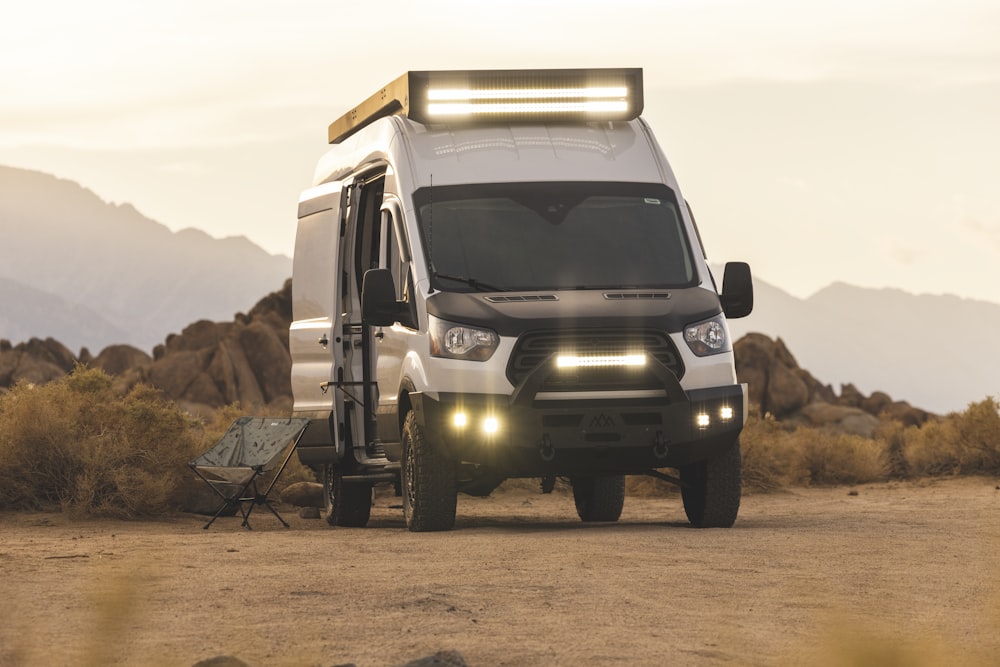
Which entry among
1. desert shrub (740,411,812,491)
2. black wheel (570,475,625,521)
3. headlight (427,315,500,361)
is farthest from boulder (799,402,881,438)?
headlight (427,315,500,361)

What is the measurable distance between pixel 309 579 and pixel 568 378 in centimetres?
318

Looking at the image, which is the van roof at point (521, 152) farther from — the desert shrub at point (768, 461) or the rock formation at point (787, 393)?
the rock formation at point (787, 393)

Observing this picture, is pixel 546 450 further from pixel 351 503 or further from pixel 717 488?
pixel 351 503

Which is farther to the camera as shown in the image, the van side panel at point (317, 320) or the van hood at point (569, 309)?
the van side panel at point (317, 320)

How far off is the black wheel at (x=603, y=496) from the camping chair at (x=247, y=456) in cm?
307

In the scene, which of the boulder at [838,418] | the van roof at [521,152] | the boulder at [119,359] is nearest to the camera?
the van roof at [521,152]

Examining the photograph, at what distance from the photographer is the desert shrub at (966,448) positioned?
74.5ft

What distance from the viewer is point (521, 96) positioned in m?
13.9

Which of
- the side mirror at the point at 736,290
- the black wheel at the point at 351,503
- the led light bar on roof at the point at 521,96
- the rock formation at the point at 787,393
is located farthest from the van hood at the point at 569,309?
the rock formation at the point at 787,393

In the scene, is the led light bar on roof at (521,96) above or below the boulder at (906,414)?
above

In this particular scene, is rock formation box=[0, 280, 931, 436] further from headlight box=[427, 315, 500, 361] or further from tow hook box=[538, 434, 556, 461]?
tow hook box=[538, 434, 556, 461]

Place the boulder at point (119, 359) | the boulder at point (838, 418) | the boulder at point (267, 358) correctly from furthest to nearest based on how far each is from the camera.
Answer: the boulder at point (119, 359)
the boulder at point (267, 358)
the boulder at point (838, 418)

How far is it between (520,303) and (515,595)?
3.71 metres

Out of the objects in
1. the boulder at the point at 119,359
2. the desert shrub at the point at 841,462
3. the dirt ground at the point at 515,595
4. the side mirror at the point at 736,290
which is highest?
the boulder at the point at 119,359
